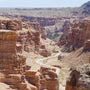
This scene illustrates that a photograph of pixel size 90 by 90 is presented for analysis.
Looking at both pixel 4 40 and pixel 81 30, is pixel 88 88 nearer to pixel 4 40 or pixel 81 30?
pixel 4 40

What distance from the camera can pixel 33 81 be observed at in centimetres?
2516

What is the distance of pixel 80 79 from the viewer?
9633 millimetres

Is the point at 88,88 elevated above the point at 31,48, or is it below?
above

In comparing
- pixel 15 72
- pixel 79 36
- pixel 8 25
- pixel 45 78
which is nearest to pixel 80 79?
pixel 15 72

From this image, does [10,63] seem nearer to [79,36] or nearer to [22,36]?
[22,36]

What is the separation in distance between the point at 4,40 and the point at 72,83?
14268mm

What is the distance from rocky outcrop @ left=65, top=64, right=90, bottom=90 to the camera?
30.6ft

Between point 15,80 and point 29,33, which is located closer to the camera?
point 15,80

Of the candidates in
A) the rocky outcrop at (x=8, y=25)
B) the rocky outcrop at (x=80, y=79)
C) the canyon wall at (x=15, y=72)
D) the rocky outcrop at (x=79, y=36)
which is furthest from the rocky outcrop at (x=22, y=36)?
the rocky outcrop at (x=80, y=79)

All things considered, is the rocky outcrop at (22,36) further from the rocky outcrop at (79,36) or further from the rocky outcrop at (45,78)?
the rocky outcrop at (45,78)

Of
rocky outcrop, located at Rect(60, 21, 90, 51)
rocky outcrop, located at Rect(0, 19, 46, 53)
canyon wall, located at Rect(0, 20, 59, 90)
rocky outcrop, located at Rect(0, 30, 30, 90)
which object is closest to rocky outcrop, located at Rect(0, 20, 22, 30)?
rocky outcrop, located at Rect(0, 19, 46, 53)

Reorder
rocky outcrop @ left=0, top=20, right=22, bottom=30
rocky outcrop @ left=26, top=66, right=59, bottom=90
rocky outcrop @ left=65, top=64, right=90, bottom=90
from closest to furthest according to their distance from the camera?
rocky outcrop @ left=65, top=64, right=90, bottom=90 < rocky outcrop @ left=26, top=66, right=59, bottom=90 < rocky outcrop @ left=0, top=20, right=22, bottom=30

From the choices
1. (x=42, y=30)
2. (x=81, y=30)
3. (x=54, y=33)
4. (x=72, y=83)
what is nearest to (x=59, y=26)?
(x=54, y=33)

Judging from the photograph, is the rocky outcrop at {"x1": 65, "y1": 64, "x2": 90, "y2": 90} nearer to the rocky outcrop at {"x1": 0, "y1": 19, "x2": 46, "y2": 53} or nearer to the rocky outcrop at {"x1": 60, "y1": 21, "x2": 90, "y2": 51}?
the rocky outcrop at {"x1": 0, "y1": 19, "x2": 46, "y2": 53}
